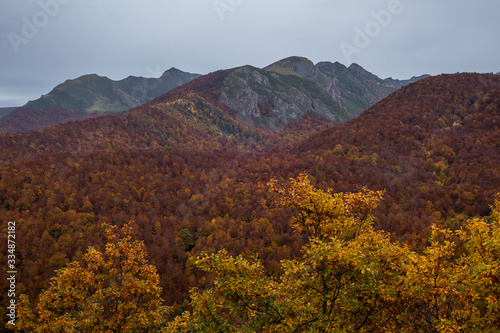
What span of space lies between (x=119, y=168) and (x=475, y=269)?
184 feet

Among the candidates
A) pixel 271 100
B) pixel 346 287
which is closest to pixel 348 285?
pixel 346 287

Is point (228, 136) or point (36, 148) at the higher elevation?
point (228, 136)

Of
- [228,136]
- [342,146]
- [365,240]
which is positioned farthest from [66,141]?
[365,240]

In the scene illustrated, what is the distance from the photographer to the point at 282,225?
116 ft

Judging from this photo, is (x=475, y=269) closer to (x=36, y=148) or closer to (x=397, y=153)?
(x=397, y=153)

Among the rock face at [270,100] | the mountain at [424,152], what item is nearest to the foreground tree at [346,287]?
the mountain at [424,152]

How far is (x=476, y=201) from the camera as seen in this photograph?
30469mm

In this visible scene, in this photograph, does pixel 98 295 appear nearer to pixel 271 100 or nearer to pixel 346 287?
pixel 346 287

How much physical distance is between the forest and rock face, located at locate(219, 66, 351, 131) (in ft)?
280

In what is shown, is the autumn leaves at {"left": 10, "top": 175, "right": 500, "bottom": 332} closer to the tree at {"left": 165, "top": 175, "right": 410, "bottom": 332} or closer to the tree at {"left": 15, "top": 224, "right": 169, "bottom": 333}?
the tree at {"left": 165, "top": 175, "right": 410, "bottom": 332}

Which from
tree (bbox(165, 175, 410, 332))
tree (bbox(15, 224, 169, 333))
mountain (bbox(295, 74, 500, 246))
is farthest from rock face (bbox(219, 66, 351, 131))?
tree (bbox(165, 175, 410, 332))

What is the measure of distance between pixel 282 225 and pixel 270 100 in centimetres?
14011

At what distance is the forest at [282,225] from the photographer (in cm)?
724

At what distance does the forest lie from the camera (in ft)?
23.7
